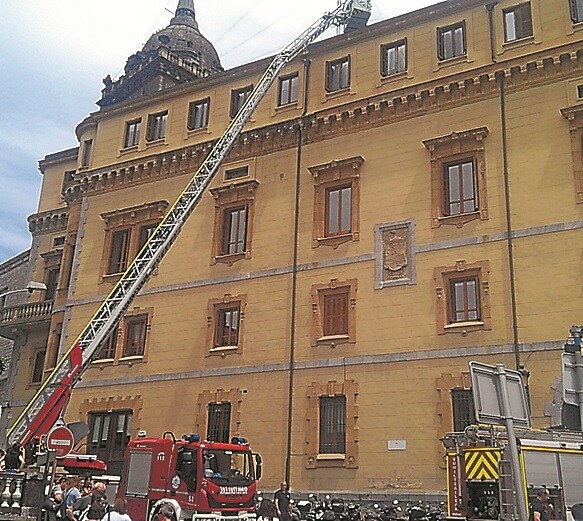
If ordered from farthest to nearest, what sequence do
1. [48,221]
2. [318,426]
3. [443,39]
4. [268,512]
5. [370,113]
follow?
[48,221]
[370,113]
[443,39]
[318,426]
[268,512]

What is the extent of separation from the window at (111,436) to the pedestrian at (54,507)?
11.2 m

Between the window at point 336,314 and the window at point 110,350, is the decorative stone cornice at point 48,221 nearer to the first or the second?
the window at point 110,350

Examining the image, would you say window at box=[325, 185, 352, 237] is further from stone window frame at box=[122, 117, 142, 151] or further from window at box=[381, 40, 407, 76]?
stone window frame at box=[122, 117, 142, 151]

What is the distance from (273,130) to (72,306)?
1172 centimetres

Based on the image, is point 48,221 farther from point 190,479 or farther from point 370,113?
point 190,479

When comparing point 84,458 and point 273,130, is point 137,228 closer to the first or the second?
point 273,130

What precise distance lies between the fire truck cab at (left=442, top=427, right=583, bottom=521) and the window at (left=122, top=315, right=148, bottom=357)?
55.1 feet

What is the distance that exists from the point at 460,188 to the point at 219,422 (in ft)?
38.7

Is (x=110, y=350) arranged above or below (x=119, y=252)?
below

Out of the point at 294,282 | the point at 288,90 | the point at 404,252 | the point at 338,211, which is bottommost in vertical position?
the point at 294,282

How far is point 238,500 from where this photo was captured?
18.3 m

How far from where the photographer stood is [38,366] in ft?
115

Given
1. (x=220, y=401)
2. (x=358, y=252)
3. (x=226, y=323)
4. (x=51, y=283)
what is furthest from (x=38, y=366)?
(x=358, y=252)

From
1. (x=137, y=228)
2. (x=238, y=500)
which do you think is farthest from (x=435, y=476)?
(x=137, y=228)
